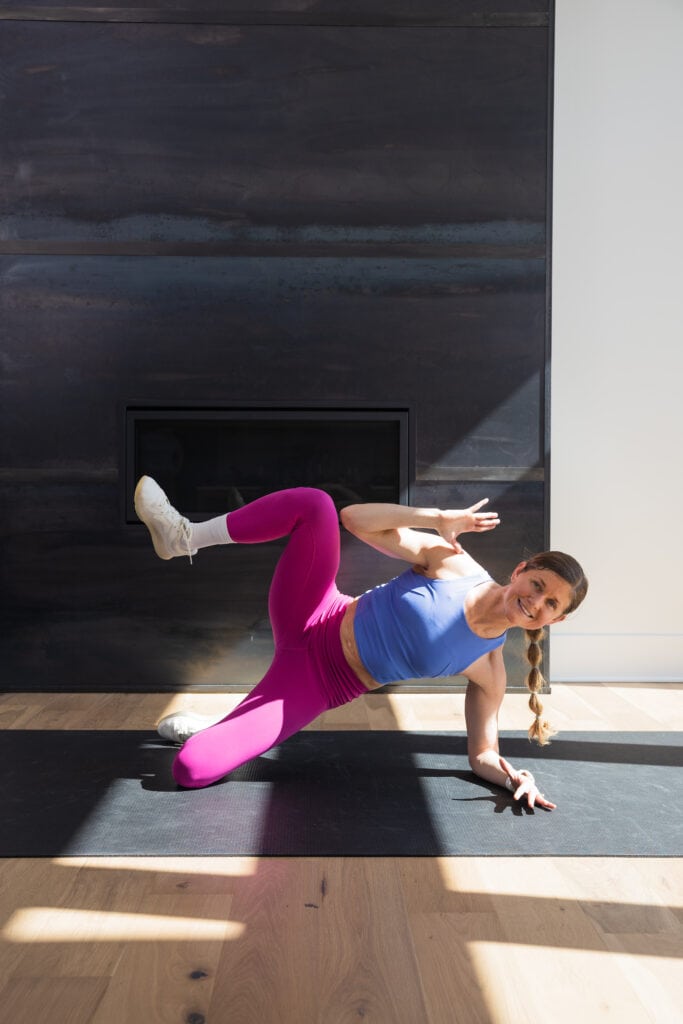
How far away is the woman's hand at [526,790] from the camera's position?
7.84ft

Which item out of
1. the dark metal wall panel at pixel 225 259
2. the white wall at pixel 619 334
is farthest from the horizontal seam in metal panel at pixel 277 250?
the white wall at pixel 619 334

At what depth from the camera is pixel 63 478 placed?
13.0 ft

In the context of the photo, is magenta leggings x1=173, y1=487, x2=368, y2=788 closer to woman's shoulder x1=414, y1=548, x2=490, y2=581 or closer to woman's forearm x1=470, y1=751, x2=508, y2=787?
woman's shoulder x1=414, y1=548, x2=490, y2=581

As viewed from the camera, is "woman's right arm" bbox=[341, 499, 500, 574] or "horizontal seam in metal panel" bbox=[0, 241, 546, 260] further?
"horizontal seam in metal panel" bbox=[0, 241, 546, 260]

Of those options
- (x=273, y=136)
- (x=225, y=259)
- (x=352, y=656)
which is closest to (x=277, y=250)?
(x=225, y=259)

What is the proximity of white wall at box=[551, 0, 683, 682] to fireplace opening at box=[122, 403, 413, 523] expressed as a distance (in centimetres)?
97

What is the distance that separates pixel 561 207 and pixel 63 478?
262 centimetres

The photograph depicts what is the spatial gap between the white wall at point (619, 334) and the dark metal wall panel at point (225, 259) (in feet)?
1.36

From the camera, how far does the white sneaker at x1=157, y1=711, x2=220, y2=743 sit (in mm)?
2951

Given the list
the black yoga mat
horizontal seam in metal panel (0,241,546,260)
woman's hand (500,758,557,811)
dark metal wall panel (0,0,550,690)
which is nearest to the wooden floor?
the black yoga mat

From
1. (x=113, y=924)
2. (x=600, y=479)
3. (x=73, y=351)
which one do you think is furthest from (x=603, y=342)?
(x=113, y=924)

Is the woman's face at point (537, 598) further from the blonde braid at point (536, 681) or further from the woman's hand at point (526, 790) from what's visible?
the woman's hand at point (526, 790)

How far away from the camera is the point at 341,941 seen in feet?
5.49

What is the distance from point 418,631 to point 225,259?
2.18 metres
